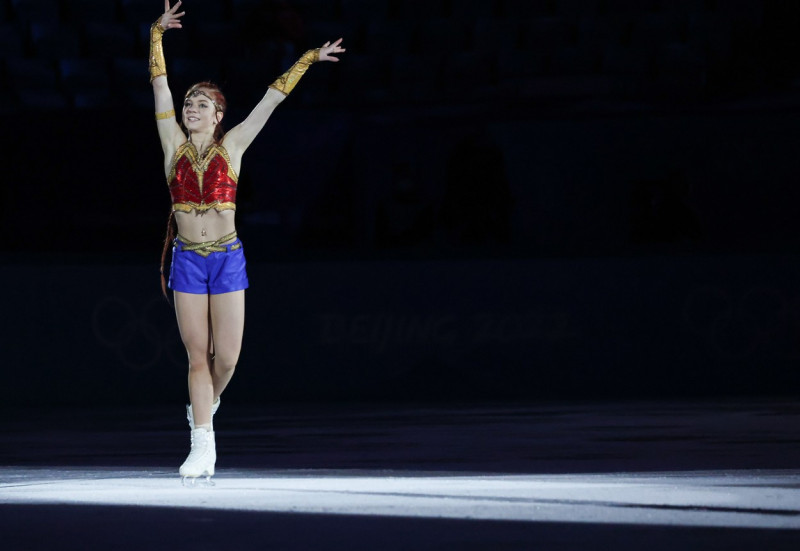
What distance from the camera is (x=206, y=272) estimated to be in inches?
236

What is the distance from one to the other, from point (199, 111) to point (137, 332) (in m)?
4.66

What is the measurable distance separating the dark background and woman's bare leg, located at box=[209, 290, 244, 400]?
4.40m

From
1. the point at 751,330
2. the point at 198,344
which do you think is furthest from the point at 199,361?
the point at 751,330

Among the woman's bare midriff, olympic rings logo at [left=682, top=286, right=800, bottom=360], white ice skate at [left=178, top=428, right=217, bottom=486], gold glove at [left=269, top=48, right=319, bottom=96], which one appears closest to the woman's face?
gold glove at [left=269, top=48, right=319, bottom=96]

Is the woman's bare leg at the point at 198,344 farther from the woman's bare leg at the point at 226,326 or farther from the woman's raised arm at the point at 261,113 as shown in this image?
the woman's raised arm at the point at 261,113

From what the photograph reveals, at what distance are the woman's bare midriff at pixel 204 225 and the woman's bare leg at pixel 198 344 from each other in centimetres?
26

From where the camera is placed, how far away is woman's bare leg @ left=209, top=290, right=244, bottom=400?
6.01 metres

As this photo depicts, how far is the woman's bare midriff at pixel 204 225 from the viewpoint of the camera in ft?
19.6

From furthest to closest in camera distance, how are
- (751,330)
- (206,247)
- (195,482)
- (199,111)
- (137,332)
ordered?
(751,330)
(137,332)
(195,482)
(199,111)
(206,247)

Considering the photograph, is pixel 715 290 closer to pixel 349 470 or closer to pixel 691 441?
pixel 691 441

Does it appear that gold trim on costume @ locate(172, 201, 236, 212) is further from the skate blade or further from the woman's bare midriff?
the skate blade

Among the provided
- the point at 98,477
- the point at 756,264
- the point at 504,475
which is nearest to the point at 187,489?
the point at 98,477

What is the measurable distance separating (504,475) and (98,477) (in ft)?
6.43

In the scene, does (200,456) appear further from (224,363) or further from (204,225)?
(204,225)
